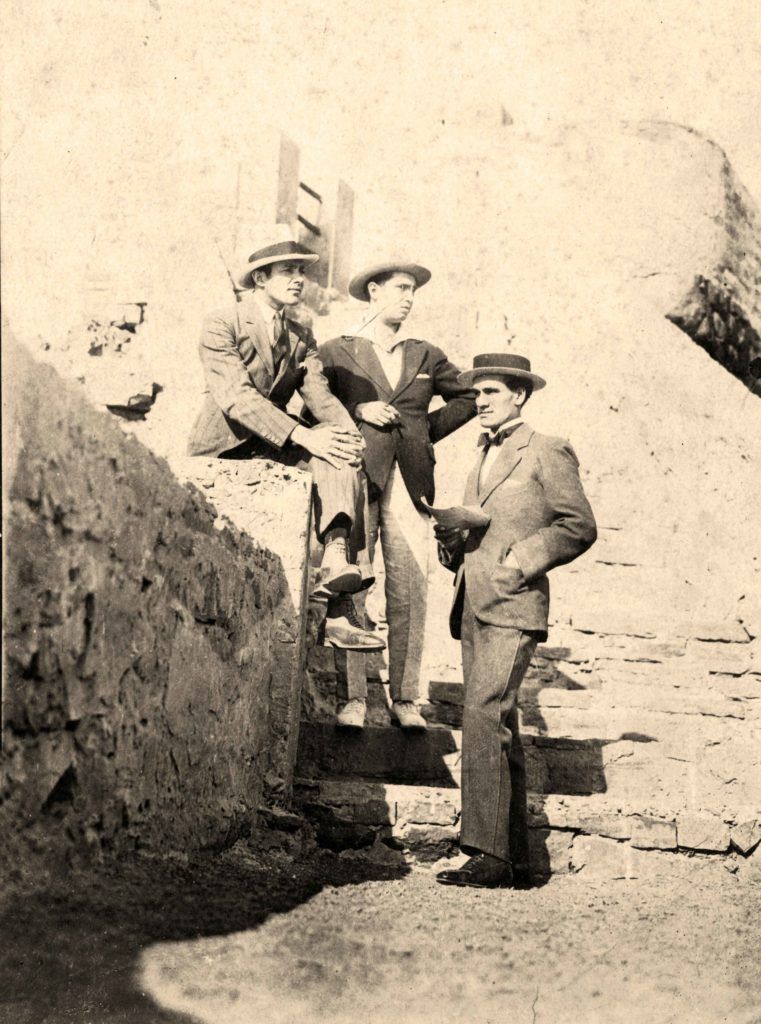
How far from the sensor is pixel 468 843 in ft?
16.6

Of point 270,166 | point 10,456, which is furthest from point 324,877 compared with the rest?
point 270,166

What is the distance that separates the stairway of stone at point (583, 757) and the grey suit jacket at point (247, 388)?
1.08 m

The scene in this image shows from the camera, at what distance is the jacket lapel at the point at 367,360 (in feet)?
21.9

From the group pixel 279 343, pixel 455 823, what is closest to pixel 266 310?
pixel 279 343

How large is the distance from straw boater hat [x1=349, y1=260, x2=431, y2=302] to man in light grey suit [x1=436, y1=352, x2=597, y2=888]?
100cm

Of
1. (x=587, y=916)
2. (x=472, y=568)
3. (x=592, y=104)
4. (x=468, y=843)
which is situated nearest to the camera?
(x=587, y=916)

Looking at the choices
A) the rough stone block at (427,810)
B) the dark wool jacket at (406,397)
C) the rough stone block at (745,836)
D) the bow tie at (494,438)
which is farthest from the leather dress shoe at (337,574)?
the rough stone block at (745,836)

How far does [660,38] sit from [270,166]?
4.11m

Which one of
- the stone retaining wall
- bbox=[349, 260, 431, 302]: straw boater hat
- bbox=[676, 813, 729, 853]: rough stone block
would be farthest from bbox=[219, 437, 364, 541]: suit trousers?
bbox=[676, 813, 729, 853]: rough stone block

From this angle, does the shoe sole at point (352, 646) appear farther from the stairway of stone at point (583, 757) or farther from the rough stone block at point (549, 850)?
the rough stone block at point (549, 850)

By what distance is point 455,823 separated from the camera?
17.8 ft

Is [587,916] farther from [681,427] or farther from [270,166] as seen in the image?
[270,166]

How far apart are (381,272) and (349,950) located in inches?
139

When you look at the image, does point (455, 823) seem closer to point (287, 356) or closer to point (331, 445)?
point (331, 445)
